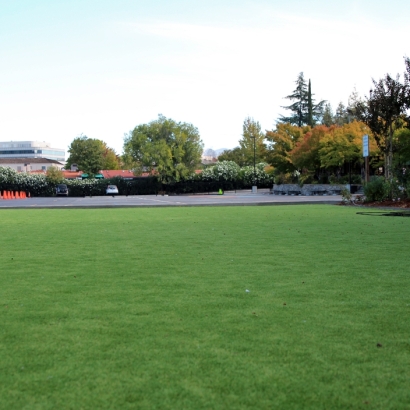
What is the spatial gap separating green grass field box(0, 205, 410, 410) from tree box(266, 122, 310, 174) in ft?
173

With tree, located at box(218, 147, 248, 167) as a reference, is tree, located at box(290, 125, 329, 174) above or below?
below

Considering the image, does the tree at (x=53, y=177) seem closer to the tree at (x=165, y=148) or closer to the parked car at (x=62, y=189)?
the parked car at (x=62, y=189)

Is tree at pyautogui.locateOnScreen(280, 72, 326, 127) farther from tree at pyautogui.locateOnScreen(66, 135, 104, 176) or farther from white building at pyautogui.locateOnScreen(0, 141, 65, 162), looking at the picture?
white building at pyautogui.locateOnScreen(0, 141, 65, 162)

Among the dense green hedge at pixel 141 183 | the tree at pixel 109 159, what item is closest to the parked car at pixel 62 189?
the dense green hedge at pixel 141 183

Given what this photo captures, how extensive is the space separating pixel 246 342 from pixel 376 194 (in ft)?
80.3

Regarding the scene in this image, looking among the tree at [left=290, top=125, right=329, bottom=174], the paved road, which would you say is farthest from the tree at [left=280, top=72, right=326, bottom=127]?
the paved road

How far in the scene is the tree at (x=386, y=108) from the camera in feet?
98.2

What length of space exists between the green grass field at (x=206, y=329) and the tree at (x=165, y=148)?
64.4 m

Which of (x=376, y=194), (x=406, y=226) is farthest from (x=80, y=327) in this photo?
(x=376, y=194)

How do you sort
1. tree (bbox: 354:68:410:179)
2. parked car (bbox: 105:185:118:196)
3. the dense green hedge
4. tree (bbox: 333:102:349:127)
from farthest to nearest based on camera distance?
tree (bbox: 333:102:349:127)
the dense green hedge
parked car (bbox: 105:185:118:196)
tree (bbox: 354:68:410:179)

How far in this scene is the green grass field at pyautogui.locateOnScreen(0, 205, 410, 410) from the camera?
151 inches

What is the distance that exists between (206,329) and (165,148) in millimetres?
70288

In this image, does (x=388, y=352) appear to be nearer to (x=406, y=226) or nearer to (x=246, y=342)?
(x=246, y=342)

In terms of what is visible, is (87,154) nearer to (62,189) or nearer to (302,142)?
(62,189)
